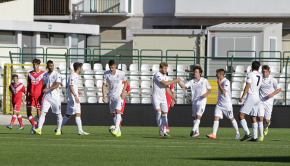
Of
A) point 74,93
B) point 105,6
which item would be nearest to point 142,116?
point 74,93

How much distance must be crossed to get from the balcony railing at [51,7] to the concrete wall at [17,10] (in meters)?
3.59

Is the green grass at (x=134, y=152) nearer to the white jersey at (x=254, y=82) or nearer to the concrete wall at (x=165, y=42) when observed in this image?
the white jersey at (x=254, y=82)

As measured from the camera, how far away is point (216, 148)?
10047mm

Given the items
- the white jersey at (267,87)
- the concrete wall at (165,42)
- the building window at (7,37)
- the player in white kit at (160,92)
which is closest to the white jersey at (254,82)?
the white jersey at (267,87)

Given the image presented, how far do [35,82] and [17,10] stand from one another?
17.5 meters

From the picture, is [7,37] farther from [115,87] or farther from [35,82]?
[115,87]

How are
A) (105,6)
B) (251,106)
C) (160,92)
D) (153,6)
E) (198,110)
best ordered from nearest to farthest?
(251,106) → (160,92) → (198,110) → (153,6) → (105,6)

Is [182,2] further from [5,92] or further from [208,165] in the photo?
[208,165]

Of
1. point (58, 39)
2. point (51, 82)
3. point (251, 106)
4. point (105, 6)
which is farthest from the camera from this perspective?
point (105, 6)

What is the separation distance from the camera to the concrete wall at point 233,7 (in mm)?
32312

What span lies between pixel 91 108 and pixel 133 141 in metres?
8.29

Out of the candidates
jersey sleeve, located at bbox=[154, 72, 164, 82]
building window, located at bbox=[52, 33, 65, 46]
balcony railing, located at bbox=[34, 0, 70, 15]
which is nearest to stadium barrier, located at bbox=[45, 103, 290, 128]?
jersey sleeve, located at bbox=[154, 72, 164, 82]

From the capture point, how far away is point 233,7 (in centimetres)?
3259

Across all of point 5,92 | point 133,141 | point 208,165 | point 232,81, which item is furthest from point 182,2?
point 208,165
